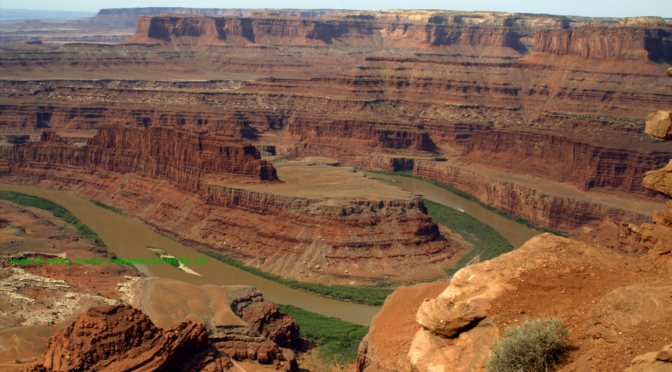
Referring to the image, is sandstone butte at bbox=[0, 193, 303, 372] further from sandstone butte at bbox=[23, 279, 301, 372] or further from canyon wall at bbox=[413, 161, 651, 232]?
canyon wall at bbox=[413, 161, 651, 232]

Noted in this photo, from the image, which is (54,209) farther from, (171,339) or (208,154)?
(171,339)

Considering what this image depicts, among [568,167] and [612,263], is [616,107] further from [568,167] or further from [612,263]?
[612,263]

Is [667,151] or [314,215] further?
[667,151]

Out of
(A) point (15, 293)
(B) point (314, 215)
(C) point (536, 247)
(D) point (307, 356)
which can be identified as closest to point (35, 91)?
(B) point (314, 215)

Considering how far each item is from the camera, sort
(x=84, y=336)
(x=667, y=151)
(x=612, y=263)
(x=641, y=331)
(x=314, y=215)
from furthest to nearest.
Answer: (x=667, y=151), (x=314, y=215), (x=84, y=336), (x=612, y=263), (x=641, y=331)

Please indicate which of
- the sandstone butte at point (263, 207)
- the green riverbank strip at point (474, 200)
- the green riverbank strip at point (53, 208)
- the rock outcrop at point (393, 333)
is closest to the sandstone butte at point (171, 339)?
the rock outcrop at point (393, 333)

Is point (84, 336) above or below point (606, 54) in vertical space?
A: below

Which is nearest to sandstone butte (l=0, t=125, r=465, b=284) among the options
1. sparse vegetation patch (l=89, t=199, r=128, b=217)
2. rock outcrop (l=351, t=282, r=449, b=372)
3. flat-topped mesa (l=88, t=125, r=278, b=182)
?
flat-topped mesa (l=88, t=125, r=278, b=182)
